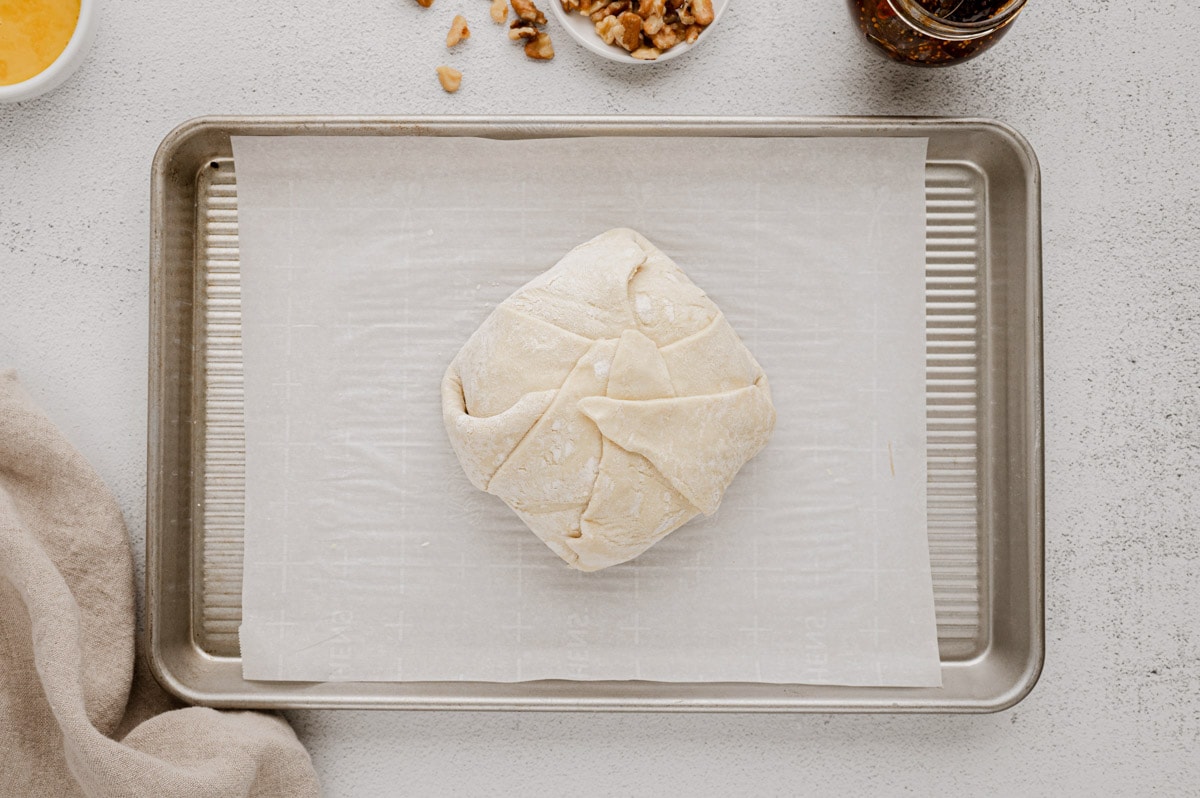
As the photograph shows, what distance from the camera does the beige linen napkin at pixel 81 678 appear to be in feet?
3.49

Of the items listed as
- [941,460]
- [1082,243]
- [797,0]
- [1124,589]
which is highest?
[797,0]

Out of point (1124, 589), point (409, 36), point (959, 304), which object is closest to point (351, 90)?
point (409, 36)

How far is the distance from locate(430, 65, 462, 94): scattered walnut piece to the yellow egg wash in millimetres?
524

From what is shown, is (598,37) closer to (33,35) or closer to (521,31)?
(521,31)

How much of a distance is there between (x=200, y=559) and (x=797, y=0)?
1.25m

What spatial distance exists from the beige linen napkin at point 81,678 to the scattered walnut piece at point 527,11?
3.04 ft

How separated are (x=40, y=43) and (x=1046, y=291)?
1.54 meters

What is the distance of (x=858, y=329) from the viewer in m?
1.18

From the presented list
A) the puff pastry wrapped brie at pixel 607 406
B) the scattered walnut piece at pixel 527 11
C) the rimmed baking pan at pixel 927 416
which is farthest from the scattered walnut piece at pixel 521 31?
the puff pastry wrapped brie at pixel 607 406

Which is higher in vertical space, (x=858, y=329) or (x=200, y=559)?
(x=858, y=329)

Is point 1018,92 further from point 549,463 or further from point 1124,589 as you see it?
point 549,463

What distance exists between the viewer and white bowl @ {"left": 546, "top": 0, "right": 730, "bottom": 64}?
1148mm

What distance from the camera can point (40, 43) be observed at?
3.75 feet

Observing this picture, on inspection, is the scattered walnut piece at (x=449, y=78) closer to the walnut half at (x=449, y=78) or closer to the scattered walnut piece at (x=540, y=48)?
the walnut half at (x=449, y=78)
